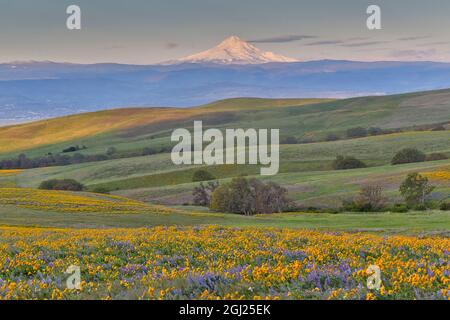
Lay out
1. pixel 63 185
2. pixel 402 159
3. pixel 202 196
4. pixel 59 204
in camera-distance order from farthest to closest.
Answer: pixel 402 159
pixel 63 185
pixel 202 196
pixel 59 204

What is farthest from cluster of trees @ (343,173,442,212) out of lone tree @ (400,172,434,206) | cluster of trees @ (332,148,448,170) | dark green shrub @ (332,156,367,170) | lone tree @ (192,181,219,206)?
dark green shrub @ (332,156,367,170)

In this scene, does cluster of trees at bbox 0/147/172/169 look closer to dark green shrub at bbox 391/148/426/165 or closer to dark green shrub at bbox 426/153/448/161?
dark green shrub at bbox 391/148/426/165

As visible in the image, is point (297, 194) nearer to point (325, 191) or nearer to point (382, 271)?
point (325, 191)

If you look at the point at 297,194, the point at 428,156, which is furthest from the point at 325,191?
the point at 428,156

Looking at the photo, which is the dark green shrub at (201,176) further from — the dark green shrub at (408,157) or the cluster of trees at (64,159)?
the cluster of trees at (64,159)

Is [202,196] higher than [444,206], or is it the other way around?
[444,206]

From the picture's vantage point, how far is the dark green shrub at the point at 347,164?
10706cm

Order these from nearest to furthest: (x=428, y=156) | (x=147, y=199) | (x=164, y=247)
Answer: (x=164, y=247) < (x=147, y=199) < (x=428, y=156)

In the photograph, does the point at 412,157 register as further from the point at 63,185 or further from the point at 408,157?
the point at 63,185

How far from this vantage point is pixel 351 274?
360 inches

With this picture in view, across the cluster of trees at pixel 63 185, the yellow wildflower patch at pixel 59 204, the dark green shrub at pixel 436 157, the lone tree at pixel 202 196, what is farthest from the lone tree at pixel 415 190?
the cluster of trees at pixel 63 185

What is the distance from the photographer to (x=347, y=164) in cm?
10719

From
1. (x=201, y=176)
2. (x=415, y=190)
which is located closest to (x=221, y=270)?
(x=415, y=190)

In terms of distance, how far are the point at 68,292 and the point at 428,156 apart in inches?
4173
